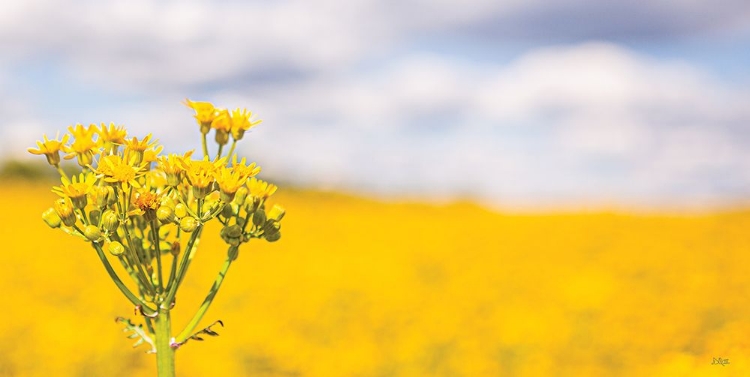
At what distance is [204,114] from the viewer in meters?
2.13

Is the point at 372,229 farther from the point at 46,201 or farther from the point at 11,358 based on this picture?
the point at 11,358

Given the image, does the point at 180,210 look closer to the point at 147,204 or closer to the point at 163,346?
the point at 147,204

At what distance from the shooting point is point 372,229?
41.9 feet

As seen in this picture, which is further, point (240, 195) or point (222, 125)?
point (222, 125)

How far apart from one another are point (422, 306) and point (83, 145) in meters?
5.23

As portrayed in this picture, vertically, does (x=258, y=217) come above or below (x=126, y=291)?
above

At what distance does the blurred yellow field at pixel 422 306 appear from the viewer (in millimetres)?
5031

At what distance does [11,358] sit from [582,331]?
15.1 feet

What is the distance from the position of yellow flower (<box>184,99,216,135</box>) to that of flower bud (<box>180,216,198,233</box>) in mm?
349

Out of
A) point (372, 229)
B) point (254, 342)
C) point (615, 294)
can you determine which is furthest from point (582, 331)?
point (372, 229)
